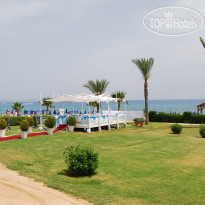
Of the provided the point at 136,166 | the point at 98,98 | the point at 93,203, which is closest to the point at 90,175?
the point at 136,166

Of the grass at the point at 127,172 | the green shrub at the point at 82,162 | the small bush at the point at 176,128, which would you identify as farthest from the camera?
the small bush at the point at 176,128

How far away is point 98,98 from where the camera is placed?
24672 millimetres

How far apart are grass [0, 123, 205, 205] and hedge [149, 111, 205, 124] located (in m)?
18.3

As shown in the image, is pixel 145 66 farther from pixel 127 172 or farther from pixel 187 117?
pixel 127 172

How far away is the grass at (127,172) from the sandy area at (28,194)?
363 mm

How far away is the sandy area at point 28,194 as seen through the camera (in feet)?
19.9

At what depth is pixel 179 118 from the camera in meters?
33.8

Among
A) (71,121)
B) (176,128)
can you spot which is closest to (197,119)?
(176,128)

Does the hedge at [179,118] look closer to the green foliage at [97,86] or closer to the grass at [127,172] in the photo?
the green foliage at [97,86]

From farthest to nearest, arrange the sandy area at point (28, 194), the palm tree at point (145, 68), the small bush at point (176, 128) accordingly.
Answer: the palm tree at point (145, 68), the small bush at point (176, 128), the sandy area at point (28, 194)

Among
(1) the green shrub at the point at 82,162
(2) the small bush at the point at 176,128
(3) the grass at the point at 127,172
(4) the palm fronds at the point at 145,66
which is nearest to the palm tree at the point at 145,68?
(4) the palm fronds at the point at 145,66

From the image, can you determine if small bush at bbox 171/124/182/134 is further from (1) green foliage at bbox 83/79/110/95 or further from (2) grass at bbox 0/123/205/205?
(1) green foliage at bbox 83/79/110/95

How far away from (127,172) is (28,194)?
4193mm

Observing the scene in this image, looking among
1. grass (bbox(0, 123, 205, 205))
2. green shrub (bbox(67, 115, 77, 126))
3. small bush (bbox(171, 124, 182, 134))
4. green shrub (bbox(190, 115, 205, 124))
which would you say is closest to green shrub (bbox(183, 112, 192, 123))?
green shrub (bbox(190, 115, 205, 124))
